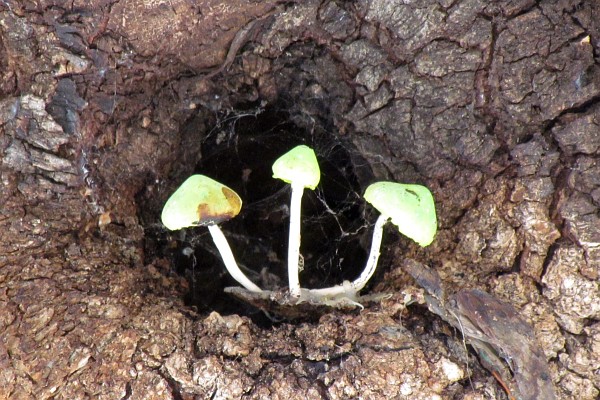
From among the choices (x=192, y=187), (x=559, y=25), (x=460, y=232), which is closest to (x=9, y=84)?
(x=192, y=187)

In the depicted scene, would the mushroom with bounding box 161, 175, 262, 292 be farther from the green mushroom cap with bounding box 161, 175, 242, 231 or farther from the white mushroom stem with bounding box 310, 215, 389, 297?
the white mushroom stem with bounding box 310, 215, 389, 297

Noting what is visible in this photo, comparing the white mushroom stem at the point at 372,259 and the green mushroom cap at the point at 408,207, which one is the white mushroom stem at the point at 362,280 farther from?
the green mushroom cap at the point at 408,207

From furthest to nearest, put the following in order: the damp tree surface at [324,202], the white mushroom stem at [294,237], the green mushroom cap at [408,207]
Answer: the white mushroom stem at [294,237]
the green mushroom cap at [408,207]
the damp tree surface at [324,202]

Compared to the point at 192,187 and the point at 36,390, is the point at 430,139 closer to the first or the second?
the point at 192,187

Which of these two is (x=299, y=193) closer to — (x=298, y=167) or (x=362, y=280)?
(x=298, y=167)

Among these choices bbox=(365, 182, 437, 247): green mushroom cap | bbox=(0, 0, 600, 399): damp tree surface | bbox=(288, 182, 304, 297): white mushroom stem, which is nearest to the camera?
bbox=(0, 0, 600, 399): damp tree surface

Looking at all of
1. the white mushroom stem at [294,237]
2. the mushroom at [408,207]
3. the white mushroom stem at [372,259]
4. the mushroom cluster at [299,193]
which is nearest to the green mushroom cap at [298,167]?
the mushroom cluster at [299,193]

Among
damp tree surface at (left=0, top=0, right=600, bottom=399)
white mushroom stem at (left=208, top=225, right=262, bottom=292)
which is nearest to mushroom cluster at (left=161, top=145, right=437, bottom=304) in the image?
white mushroom stem at (left=208, top=225, right=262, bottom=292)
